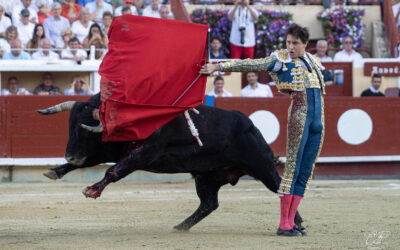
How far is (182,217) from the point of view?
21.2 ft

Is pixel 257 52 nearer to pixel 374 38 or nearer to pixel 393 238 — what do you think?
pixel 374 38

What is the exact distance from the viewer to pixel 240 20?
1095 centimetres

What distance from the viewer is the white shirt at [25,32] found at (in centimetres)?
1014

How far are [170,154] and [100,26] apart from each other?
5.74 meters

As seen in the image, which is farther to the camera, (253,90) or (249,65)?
(253,90)

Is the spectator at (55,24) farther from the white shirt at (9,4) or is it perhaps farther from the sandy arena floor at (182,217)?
the sandy arena floor at (182,217)

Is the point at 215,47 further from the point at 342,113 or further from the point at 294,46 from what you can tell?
the point at 294,46

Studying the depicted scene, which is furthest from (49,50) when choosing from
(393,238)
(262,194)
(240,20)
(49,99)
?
(393,238)

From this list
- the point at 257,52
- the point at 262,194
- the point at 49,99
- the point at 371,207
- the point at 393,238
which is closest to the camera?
the point at 393,238

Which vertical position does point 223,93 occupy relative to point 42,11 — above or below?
below

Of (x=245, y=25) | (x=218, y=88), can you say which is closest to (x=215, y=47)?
(x=218, y=88)

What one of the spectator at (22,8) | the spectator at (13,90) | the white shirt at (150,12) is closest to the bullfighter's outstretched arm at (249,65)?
the spectator at (13,90)

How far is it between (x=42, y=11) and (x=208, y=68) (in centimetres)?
612

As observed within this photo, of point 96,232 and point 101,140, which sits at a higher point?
point 101,140
